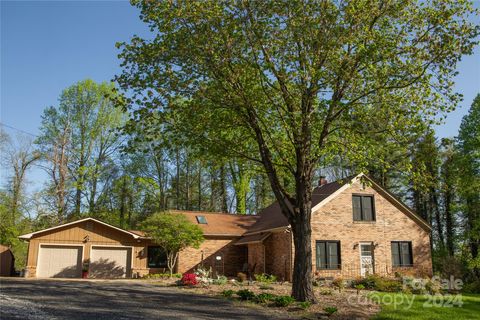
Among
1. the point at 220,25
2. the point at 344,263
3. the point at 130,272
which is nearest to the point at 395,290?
the point at 344,263

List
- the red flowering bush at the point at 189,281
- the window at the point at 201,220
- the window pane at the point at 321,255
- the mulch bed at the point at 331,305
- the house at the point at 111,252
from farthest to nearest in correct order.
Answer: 1. the window at the point at 201,220
2. the house at the point at 111,252
3. the window pane at the point at 321,255
4. the red flowering bush at the point at 189,281
5. the mulch bed at the point at 331,305

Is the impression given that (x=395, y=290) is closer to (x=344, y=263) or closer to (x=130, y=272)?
(x=344, y=263)

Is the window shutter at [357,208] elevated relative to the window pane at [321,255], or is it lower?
elevated

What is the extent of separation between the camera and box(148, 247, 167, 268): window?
27.8m

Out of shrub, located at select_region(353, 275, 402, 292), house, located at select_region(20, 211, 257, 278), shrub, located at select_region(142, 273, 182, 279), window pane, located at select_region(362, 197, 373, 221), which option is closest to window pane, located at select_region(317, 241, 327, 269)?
shrub, located at select_region(353, 275, 402, 292)

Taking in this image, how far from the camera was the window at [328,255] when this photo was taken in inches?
912

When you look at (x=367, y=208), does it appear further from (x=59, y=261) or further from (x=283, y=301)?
(x=59, y=261)

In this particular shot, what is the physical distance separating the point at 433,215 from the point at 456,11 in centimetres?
3244

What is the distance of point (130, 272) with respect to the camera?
89.4 ft

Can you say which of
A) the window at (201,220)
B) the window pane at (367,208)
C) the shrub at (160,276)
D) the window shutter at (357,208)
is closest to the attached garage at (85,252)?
the shrub at (160,276)

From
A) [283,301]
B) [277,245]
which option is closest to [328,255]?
[277,245]

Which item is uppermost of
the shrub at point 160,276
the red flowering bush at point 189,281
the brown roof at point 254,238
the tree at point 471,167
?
the tree at point 471,167

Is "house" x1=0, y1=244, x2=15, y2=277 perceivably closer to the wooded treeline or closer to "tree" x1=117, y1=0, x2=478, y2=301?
the wooded treeline

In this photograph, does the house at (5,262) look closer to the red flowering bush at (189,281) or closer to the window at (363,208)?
the red flowering bush at (189,281)
